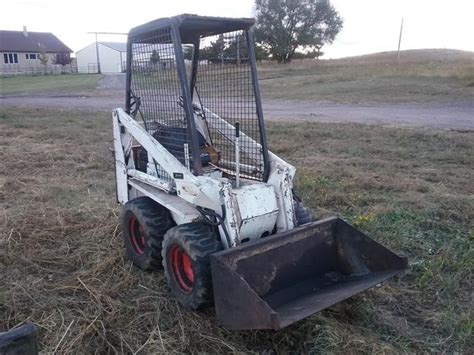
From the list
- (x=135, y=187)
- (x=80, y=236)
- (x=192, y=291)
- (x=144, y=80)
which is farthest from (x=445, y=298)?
(x=80, y=236)

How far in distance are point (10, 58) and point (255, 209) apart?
67.5 meters

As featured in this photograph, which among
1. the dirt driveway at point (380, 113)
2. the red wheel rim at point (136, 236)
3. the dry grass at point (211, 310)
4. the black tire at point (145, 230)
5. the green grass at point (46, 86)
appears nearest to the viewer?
the dry grass at point (211, 310)

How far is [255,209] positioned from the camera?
11.1ft

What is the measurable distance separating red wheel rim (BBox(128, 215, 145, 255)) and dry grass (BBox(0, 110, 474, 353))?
0.20 metres

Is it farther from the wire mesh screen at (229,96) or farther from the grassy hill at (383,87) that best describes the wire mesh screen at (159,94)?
the grassy hill at (383,87)

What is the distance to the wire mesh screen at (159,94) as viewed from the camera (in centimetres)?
369

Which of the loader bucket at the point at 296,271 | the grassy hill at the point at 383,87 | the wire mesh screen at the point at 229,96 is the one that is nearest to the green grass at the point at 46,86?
the grassy hill at the point at 383,87

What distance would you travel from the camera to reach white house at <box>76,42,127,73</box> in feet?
205

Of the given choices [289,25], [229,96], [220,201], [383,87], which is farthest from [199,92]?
[289,25]

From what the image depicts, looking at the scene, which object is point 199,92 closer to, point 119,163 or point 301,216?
point 119,163

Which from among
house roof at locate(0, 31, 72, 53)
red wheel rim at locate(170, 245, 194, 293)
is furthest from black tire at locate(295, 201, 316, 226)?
house roof at locate(0, 31, 72, 53)

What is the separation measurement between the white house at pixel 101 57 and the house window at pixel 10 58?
311 inches

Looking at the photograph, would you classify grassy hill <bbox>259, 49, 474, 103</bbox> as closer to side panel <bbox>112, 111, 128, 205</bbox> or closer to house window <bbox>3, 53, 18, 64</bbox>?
side panel <bbox>112, 111, 128, 205</bbox>

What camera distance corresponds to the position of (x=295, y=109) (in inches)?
635
